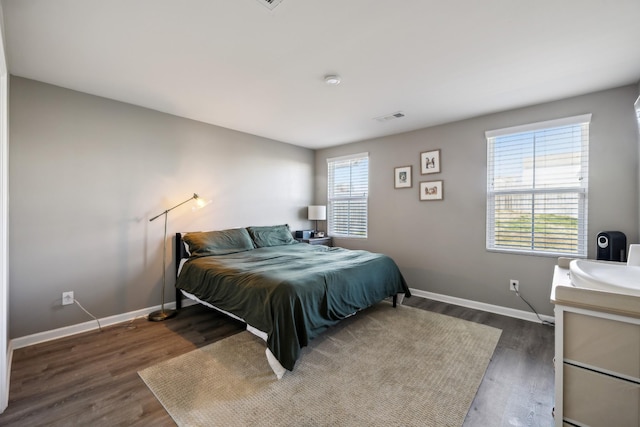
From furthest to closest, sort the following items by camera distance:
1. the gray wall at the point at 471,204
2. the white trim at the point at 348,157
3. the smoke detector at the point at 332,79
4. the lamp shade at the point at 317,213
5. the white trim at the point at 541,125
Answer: the lamp shade at the point at 317,213 < the white trim at the point at 348,157 < the white trim at the point at 541,125 < the gray wall at the point at 471,204 < the smoke detector at the point at 332,79

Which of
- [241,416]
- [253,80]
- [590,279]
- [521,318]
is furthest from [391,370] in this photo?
[253,80]

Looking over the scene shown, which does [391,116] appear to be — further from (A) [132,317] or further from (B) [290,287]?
(A) [132,317]

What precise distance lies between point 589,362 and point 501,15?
198 cm

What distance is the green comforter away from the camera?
2.14 meters

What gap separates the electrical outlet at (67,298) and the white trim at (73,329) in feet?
0.80

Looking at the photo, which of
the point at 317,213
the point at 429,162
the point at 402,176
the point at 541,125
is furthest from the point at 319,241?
the point at 541,125

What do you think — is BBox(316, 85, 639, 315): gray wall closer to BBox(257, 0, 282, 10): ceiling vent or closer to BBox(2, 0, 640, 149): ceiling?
BBox(2, 0, 640, 149): ceiling

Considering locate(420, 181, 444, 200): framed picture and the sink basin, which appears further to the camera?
locate(420, 181, 444, 200): framed picture

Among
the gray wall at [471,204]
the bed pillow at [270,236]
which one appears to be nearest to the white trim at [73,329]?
the bed pillow at [270,236]

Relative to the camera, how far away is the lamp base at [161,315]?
124 inches

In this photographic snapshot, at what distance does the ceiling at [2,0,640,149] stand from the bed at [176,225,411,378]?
70.4 inches

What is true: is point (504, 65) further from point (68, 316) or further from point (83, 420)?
point (68, 316)

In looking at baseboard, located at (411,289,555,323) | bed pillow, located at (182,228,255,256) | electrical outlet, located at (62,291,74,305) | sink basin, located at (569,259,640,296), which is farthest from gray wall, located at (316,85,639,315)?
electrical outlet, located at (62,291,74,305)

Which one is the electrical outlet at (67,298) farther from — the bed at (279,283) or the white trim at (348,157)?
the white trim at (348,157)
